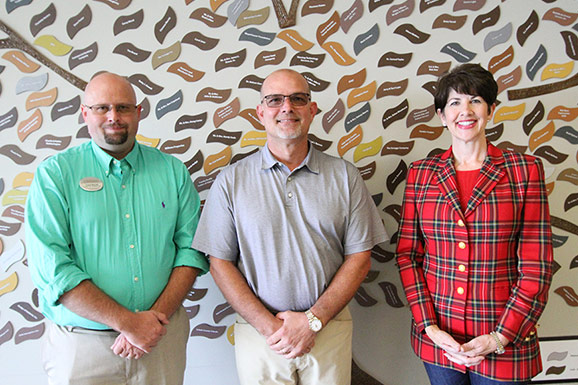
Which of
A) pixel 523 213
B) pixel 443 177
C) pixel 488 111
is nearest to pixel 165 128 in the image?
pixel 443 177

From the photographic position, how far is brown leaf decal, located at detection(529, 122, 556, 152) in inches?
85.4

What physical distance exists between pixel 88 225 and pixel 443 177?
144cm

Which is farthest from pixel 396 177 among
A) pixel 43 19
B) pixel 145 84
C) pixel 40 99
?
pixel 43 19

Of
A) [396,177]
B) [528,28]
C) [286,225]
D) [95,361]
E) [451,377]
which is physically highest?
[528,28]

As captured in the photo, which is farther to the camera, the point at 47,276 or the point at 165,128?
the point at 165,128

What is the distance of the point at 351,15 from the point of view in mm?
2094

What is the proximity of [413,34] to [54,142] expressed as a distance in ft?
6.54

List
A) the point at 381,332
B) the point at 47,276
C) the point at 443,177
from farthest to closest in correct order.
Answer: the point at 381,332
the point at 443,177
the point at 47,276

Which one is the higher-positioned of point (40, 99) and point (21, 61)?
point (21, 61)

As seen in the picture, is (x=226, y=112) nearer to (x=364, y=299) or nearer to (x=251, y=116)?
(x=251, y=116)

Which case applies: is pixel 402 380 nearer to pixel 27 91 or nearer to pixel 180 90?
pixel 180 90

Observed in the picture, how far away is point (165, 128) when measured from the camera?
2090 millimetres

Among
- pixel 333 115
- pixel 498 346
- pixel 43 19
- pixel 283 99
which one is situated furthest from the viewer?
pixel 333 115

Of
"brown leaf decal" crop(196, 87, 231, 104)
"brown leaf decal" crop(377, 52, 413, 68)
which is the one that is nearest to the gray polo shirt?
"brown leaf decal" crop(196, 87, 231, 104)
